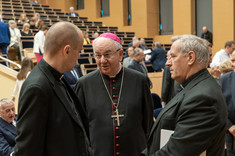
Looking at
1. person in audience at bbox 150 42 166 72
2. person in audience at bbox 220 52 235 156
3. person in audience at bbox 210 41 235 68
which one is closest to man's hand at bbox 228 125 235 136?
person in audience at bbox 220 52 235 156

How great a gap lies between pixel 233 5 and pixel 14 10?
10266mm

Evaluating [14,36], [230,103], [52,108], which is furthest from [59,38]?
[14,36]

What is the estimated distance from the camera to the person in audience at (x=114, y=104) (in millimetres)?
2404

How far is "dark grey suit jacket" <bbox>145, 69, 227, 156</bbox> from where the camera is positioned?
1.53 meters

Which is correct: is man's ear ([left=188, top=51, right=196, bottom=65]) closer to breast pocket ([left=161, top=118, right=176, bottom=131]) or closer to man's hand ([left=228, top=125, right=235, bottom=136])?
breast pocket ([left=161, top=118, right=176, bottom=131])

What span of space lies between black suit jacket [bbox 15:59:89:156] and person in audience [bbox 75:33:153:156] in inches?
28.0

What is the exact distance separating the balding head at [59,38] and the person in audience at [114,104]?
0.78 meters

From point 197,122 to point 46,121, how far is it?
773 millimetres

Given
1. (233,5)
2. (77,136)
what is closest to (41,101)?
(77,136)

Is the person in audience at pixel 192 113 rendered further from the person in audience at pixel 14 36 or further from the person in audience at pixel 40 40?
the person in audience at pixel 14 36

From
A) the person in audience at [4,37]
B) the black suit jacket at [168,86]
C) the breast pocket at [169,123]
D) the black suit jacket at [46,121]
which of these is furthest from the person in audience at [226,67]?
the person in audience at [4,37]

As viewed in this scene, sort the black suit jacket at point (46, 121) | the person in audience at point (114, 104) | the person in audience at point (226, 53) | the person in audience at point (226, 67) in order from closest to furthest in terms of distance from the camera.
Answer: the black suit jacket at point (46, 121), the person in audience at point (114, 104), the person in audience at point (226, 67), the person in audience at point (226, 53)

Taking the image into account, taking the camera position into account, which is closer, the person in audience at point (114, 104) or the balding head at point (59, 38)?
the balding head at point (59, 38)

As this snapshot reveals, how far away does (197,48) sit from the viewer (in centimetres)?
170
